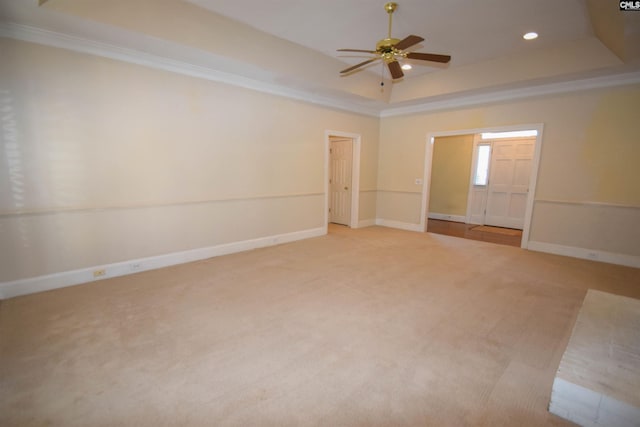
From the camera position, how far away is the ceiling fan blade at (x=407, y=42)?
2.57m

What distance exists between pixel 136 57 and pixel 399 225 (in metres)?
5.75

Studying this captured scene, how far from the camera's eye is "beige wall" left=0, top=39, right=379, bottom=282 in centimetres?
286

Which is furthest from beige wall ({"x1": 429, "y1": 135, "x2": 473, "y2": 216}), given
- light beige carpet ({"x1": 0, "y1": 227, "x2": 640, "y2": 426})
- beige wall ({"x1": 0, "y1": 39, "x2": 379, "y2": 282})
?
beige wall ({"x1": 0, "y1": 39, "x2": 379, "y2": 282})

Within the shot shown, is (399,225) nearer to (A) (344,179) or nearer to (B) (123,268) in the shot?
(A) (344,179)

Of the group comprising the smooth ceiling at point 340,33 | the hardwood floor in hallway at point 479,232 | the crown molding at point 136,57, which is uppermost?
the smooth ceiling at point 340,33

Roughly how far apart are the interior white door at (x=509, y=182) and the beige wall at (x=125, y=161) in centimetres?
523

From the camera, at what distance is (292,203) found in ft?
17.3

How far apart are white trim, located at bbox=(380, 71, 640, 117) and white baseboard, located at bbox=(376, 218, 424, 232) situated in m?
2.51

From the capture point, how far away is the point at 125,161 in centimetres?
342

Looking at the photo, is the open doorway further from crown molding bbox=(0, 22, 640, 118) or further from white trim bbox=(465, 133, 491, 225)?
white trim bbox=(465, 133, 491, 225)

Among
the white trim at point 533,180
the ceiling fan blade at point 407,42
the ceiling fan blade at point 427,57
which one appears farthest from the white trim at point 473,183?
the ceiling fan blade at point 407,42

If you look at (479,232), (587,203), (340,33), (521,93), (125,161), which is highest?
(340,33)

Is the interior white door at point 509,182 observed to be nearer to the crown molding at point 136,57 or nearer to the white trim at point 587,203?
the white trim at point 587,203

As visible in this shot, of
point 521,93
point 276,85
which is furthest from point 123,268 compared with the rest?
point 521,93
